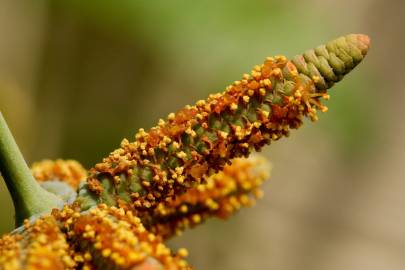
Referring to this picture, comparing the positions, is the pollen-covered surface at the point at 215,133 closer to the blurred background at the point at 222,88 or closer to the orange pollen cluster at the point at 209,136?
the orange pollen cluster at the point at 209,136

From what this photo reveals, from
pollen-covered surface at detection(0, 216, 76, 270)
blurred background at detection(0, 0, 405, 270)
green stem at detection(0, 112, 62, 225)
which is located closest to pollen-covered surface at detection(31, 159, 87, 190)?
green stem at detection(0, 112, 62, 225)

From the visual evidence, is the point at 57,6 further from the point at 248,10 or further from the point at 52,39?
the point at 248,10

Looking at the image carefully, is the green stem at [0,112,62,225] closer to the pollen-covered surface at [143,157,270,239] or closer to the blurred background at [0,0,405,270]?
the pollen-covered surface at [143,157,270,239]

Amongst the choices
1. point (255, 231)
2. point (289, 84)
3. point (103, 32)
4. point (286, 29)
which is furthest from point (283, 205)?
point (289, 84)

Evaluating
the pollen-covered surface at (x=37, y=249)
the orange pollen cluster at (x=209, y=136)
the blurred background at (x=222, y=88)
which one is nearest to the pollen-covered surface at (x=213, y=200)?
the orange pollen cluster at (x=209, y=136)

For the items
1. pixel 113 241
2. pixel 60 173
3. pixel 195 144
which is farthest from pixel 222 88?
pixel 113 241
